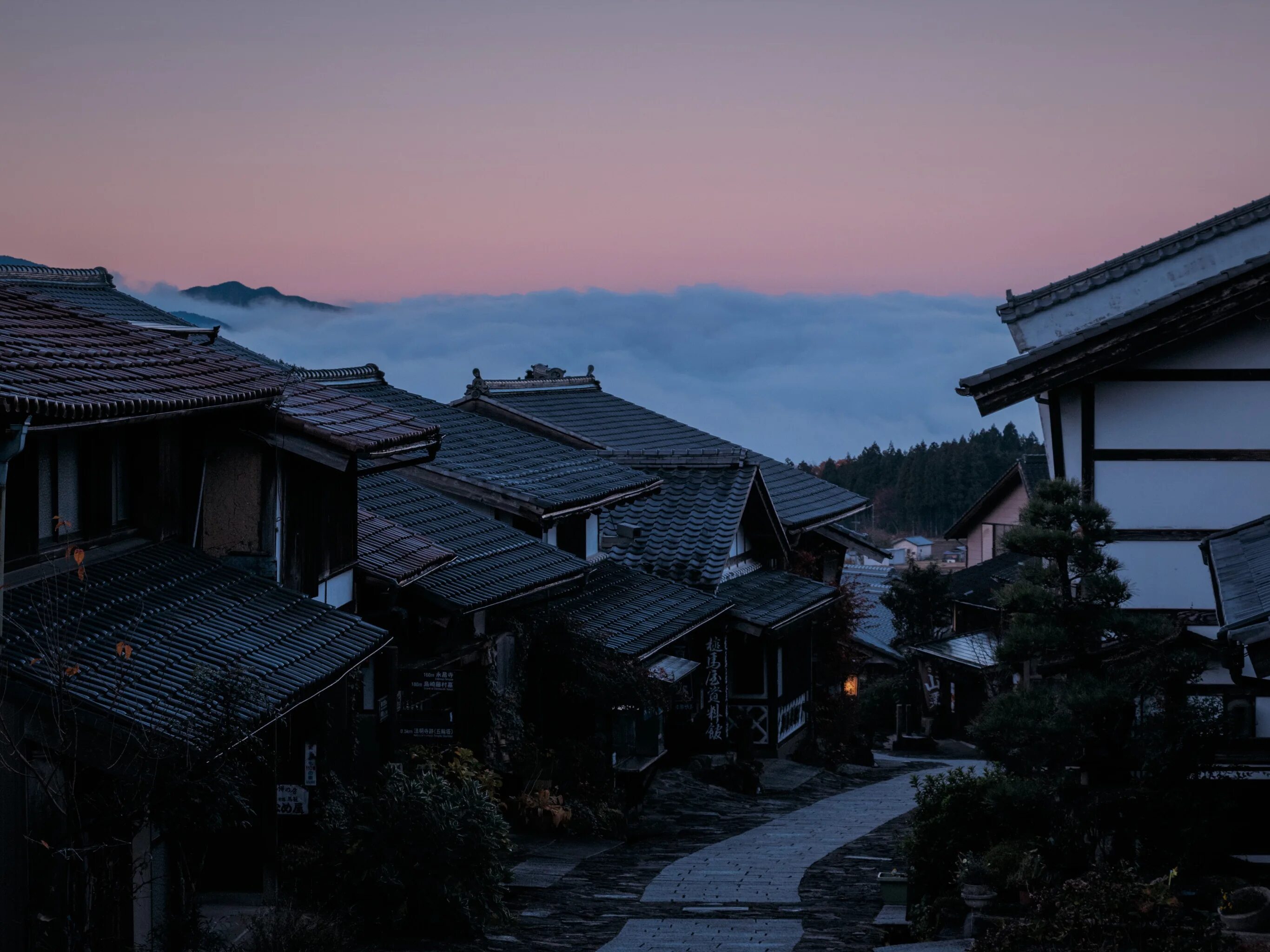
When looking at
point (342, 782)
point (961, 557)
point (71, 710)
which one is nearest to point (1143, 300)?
point (342, 782)

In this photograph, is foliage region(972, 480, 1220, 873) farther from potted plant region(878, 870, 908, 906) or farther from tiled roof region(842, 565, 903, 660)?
→ tiled roof region(842, 565, 903, 660)

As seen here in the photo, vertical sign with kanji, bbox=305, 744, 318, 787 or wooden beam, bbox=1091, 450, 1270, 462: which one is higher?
wooden beam, bbox=1091, 450, 1270, 462

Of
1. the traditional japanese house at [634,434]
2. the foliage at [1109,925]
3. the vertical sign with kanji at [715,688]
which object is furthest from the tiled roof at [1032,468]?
the foliage at [1109,925]

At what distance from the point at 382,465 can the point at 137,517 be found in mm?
4585

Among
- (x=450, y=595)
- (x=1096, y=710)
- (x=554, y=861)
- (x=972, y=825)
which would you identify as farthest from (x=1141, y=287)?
(x=554, y=861)

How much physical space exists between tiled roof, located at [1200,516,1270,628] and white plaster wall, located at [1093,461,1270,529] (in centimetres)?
29

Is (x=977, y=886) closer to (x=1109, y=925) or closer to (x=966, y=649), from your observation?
(x=1109, y=925)

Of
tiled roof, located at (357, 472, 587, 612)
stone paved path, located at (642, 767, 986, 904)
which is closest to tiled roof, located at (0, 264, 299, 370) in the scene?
tiled roof, located at (357, 472, 587, 612)

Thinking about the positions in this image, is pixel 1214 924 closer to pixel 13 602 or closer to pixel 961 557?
pixel 13 602

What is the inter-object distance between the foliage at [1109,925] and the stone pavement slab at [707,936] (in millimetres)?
3376

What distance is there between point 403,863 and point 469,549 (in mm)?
7083

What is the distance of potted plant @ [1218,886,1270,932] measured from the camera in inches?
364

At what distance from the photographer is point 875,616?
44656 millimetres

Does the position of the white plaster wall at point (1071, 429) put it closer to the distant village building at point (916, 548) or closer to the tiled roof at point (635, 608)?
the tiled roof at point (635, 608)
